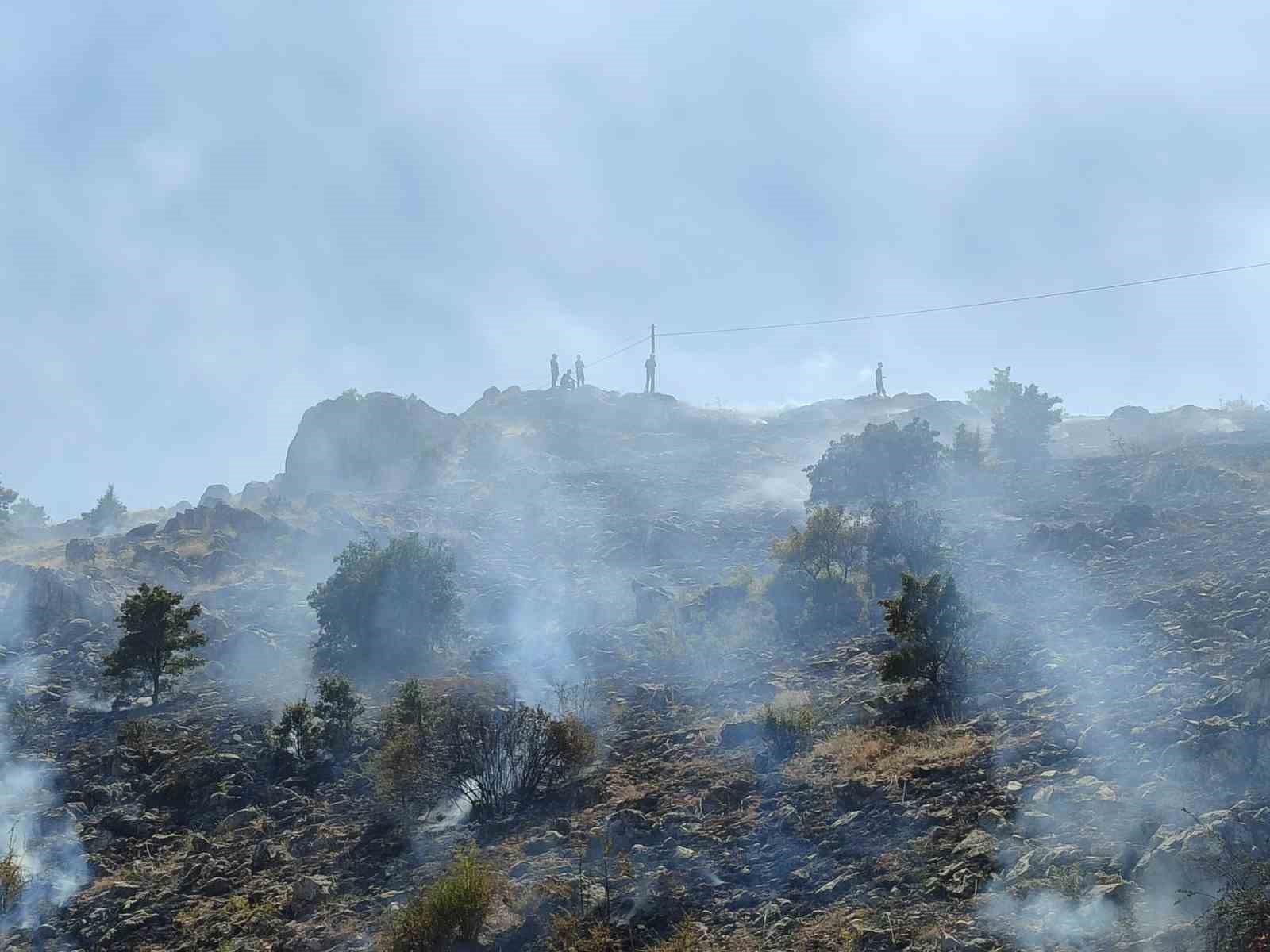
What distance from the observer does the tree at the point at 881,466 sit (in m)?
30.0

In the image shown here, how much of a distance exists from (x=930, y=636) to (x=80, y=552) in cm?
2801

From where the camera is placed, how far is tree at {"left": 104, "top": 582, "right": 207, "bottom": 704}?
19.5 m

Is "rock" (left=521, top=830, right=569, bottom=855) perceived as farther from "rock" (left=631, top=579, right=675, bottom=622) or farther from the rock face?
the rock face

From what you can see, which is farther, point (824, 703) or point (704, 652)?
point (704, 652)

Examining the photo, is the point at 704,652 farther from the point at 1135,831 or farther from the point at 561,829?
the point at 1135,831

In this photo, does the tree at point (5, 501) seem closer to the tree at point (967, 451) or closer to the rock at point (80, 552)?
the rock at point (80, 552)

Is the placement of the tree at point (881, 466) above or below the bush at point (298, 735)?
above

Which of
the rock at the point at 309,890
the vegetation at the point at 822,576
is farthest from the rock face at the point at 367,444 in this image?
the rock at the point at 309,890

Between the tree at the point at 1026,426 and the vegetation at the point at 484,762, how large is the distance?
1045 inches

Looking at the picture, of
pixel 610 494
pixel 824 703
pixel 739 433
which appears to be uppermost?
pixel 739 433

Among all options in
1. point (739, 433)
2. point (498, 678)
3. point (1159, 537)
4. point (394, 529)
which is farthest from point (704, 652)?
point (739, 433)

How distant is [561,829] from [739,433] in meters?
37.6

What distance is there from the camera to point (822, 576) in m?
23.5

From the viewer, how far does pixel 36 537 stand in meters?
42.0
